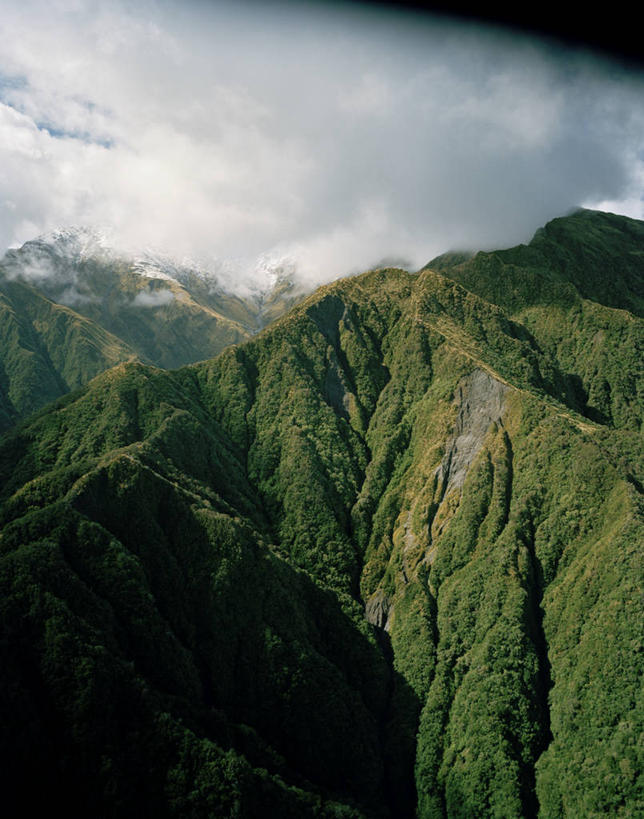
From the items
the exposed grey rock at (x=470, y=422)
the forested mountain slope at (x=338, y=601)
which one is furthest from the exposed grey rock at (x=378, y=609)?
the exposed grey rock at (x=470, y=422)

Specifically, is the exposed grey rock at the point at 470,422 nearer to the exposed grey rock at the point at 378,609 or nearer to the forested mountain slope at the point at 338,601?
the forested mountain slope at the point at 338,601

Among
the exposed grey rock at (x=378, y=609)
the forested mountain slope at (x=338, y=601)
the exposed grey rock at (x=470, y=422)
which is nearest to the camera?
the forested mountain slope at (x=338, y=601)

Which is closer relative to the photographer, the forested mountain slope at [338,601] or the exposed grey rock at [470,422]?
the forested mountain slope at [338,601]

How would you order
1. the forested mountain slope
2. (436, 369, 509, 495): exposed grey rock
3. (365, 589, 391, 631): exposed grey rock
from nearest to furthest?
the forested mountain slope, (365, 589, 391, 631): exposed grey rock, (436, 369, 509, 495): exposed grey rock

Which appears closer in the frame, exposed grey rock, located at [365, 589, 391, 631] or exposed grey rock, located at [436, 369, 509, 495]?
exposed grey rock, located at [365, 589, 391, 631]

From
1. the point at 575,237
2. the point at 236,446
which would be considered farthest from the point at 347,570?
the point at 575,237

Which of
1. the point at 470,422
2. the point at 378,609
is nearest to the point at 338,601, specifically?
the point at 378,609

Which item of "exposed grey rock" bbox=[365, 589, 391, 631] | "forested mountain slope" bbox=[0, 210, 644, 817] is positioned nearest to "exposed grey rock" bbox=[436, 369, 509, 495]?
"forested mountain slope" bbox=[0, 210, 644, 817]

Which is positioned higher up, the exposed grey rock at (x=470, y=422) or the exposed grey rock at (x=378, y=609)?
the exposed grey rock at (x=470, y=422)

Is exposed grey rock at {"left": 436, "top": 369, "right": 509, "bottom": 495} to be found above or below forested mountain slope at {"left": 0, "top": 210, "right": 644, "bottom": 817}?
above

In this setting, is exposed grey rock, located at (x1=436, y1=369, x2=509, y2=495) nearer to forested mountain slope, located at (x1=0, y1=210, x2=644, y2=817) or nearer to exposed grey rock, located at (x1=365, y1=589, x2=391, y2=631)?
forested mountain slope, located at (x1=0, y1=210, x2=644, y2=817)
